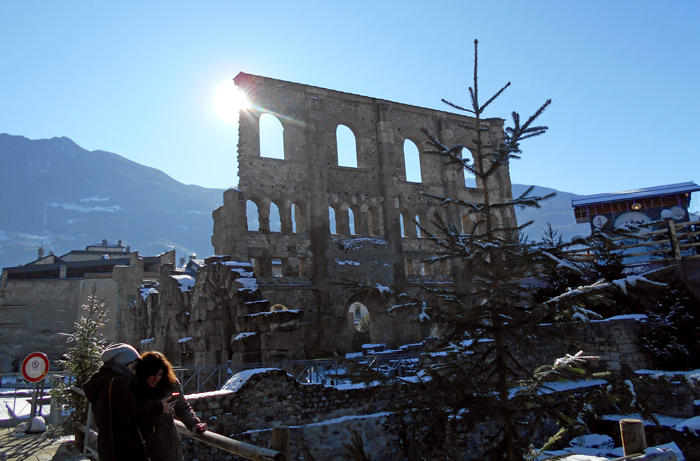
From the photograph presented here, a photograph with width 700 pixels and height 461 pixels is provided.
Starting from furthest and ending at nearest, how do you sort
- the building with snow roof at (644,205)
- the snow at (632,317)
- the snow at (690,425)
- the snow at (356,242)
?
the snow at (356,242)
the building with snow roof at (644,205)
the snow at (632,317)
the snow at (690,425)

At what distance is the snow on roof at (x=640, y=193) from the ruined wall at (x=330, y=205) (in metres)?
6.17

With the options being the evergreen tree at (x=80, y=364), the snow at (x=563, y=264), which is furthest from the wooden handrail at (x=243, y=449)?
the evergreen tree at (x=80, y=364)

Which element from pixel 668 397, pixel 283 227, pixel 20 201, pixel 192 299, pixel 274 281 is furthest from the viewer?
pixel 20 201

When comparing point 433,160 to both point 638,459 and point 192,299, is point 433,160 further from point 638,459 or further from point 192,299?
point 638,459

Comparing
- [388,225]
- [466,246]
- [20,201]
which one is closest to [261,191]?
[388,225]

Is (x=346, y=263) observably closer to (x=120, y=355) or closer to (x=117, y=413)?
(x=120, y=355)

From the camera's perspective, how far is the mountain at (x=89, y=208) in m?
140

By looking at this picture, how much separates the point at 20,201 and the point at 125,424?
179 metres

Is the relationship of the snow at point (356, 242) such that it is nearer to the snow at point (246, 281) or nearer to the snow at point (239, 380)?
the snow at point (246, 281)

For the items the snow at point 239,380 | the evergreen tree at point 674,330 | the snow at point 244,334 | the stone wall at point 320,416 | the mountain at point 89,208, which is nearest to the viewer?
the stone wall at point 320,416

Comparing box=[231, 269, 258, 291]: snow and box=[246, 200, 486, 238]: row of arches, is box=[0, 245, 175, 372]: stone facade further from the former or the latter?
box=[231, 269, 258, 291]: snow

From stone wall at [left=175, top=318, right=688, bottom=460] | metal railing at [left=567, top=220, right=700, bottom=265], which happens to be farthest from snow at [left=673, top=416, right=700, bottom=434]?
metal railing at [left=567, top=220, right=700, bottom=265]

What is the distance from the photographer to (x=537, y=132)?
21.5 ft

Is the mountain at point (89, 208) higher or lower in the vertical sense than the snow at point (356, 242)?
higher
